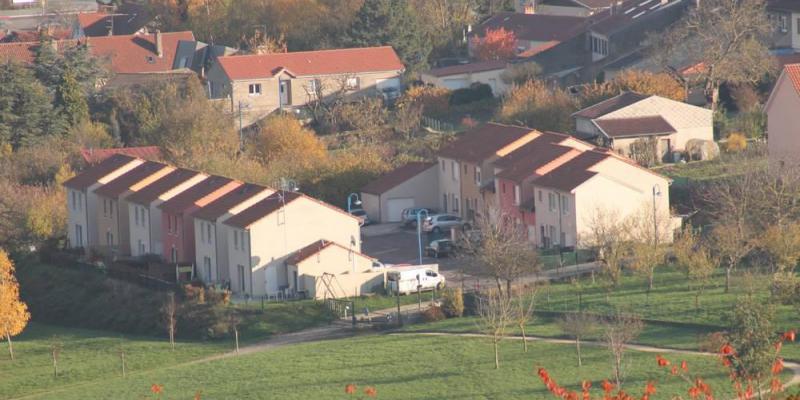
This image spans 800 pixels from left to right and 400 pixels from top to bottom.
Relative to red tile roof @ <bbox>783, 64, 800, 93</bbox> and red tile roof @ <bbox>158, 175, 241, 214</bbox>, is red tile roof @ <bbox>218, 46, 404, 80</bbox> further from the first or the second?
red tile roof @ <bbox>783, 64, 800, 93</bbox>

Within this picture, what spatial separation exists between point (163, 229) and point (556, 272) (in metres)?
13.8

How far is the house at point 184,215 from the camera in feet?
184

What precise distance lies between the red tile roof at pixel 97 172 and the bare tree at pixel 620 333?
80.9 ft

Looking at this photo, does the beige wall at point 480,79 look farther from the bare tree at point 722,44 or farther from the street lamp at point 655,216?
the street lamp at point 655,216

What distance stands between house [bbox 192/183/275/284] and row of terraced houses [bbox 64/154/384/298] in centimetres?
3

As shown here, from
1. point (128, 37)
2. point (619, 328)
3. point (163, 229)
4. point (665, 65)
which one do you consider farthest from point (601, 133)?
point (128, 37)

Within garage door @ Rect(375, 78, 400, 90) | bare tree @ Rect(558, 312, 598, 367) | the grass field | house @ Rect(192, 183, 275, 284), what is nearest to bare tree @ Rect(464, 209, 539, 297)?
bare tree @ Rect(558, 312, 598, 367)

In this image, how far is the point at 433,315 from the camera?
46.9 metres

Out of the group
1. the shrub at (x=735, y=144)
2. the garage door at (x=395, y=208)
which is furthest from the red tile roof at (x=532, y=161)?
the shrub at (x=735, y=144)

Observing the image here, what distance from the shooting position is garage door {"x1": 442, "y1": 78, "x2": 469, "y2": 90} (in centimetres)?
8144

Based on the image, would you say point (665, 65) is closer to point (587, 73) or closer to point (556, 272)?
point (587, 73)

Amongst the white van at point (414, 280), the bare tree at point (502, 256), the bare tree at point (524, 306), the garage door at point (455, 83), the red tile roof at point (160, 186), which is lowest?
the bare tree at point (524, 306)

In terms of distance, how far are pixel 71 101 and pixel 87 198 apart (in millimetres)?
17687

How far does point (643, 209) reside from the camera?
176 ft
